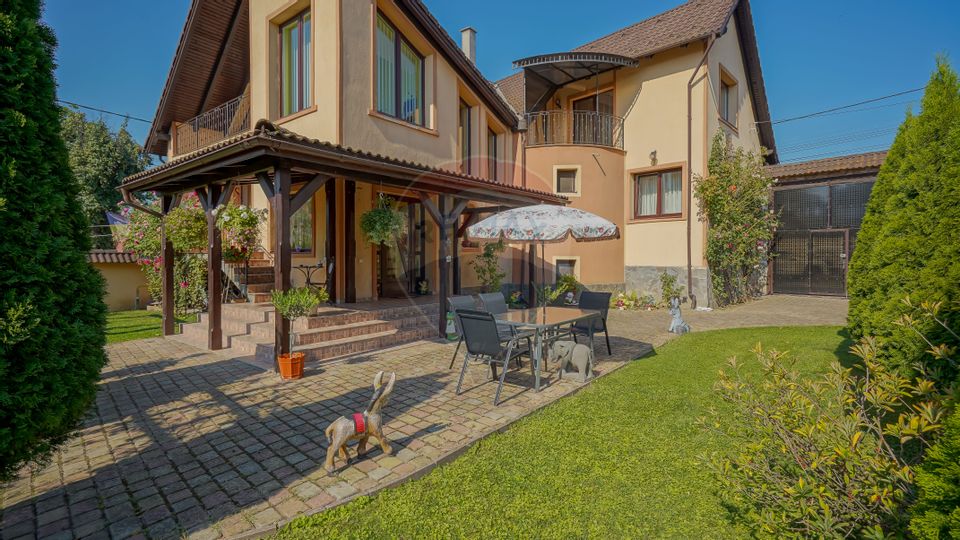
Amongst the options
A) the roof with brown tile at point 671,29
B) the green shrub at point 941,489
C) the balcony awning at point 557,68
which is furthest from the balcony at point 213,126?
the green shrub at point 941,489

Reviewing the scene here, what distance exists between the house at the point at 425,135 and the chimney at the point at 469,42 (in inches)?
2.0

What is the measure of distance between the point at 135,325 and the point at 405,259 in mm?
7133

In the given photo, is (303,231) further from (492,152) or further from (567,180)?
(567,180)

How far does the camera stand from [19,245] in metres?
2.46

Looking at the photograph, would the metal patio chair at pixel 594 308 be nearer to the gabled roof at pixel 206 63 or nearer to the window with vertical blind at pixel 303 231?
the window with vertical blind at pixel 303 231

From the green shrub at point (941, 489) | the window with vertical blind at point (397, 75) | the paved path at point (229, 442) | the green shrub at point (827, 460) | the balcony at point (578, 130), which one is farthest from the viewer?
the balcony at point (578, 130)

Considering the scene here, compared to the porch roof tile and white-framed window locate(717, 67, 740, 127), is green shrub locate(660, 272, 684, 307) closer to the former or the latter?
white-framed window locate(717, 67, 740, 127)

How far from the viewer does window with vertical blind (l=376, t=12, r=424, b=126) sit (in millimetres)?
9625

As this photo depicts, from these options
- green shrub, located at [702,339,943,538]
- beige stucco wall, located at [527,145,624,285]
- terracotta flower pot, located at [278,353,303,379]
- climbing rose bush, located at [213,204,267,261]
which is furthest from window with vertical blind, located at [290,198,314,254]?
green shrub, located at [702,339,943,538]

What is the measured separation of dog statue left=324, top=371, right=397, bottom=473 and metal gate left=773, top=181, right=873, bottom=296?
17.0m

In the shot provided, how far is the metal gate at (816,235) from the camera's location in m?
14.9

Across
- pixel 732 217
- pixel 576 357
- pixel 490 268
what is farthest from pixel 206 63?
pixel 732 217

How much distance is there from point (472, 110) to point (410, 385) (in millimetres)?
9728

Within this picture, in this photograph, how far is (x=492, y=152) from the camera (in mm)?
14711
